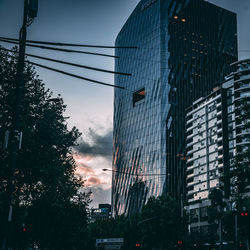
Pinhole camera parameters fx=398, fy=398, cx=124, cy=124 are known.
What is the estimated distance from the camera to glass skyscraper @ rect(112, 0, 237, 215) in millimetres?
145500

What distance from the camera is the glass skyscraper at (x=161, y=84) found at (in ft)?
477

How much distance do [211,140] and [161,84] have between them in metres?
31.8

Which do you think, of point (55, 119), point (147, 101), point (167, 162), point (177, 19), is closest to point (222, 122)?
point (167, 162)

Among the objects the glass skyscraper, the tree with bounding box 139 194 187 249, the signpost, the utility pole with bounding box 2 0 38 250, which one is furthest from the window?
the utility pole with bounding box 2 0 38 250

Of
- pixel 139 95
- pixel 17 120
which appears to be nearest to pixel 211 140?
pixel 139 95

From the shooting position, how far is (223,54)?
6777 inches

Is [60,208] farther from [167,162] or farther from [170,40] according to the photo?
[170,40]

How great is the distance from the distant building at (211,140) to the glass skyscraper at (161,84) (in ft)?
19.0

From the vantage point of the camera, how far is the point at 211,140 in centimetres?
12812

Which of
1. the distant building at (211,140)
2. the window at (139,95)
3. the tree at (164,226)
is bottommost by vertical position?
the tree at (164,226)

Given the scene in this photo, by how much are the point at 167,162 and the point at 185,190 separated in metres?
11.9

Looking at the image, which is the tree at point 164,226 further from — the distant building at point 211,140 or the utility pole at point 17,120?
the utility pole at point 17,120

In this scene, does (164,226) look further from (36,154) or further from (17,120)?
(17,120)

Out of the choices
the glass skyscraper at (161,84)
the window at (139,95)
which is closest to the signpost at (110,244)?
the glass skyscraper at (161,84)
